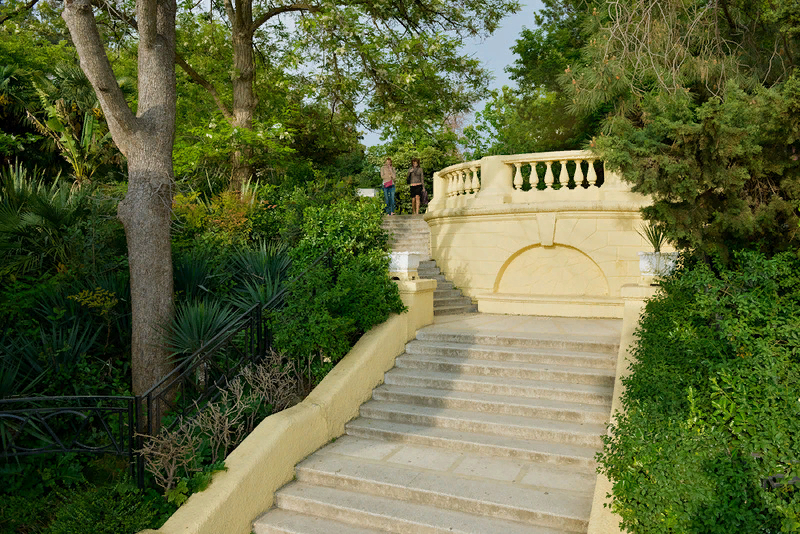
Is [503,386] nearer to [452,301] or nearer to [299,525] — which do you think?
[299,525]

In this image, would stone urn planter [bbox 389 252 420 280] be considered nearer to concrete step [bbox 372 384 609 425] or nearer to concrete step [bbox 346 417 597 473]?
concrete step [bbox 372 384 609 425]

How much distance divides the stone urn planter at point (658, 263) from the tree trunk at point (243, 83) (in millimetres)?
9642

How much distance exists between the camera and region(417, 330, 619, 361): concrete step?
729cm

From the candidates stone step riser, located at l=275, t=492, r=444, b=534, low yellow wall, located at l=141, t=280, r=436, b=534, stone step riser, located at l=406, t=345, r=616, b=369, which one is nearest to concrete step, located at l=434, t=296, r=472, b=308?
low yellow wall, located at l=141, t=280, r=436, b=534

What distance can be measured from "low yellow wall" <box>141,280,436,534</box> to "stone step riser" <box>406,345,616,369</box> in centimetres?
37

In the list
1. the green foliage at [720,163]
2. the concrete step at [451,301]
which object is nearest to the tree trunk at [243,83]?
the concrete step at [451,301]

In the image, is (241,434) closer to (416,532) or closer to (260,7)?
(416,532)

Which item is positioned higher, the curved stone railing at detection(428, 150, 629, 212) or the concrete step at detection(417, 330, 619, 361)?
the curved stone railing at detection(428, 150, 629, 212)

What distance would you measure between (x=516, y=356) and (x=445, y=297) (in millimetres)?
3752

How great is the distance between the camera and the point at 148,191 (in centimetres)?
683

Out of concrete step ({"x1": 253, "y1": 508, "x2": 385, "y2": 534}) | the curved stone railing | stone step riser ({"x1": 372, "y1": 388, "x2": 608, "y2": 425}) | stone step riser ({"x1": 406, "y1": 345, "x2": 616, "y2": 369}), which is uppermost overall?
the curved stone railing

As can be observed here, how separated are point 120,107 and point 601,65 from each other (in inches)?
217

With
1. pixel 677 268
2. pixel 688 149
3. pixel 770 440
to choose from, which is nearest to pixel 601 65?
pixel 688 149

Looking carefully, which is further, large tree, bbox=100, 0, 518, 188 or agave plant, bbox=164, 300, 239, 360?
large tree, bbox=100, 0, 518, 188
